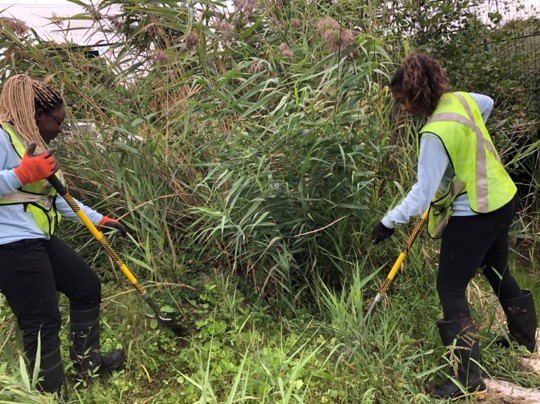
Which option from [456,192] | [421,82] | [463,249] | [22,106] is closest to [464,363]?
[463,249]

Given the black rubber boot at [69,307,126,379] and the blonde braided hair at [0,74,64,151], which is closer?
the blonde braided hair at [0,74,64,151]

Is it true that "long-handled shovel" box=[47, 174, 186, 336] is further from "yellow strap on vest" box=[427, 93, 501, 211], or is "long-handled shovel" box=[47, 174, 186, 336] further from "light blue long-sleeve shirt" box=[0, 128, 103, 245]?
"yellow strap on vest" box=[427, 93, 501, 211]

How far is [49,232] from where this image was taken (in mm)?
2227

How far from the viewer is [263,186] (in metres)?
2.75

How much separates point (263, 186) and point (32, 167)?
48.5 inches

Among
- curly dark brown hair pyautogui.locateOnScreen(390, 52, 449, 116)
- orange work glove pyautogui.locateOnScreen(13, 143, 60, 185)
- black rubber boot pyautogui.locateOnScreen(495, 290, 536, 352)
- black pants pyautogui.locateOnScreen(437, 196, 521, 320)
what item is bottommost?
black rubber boot pyautogui.locateOnScreen(495, 290, 536, 352)

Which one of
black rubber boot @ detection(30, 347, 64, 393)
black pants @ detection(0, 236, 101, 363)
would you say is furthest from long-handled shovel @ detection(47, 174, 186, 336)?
black rubber boot @ detection(30, 347, 64, 393)

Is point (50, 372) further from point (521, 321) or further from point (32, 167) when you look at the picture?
point (521, 321)

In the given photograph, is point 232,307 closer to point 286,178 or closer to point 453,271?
point 286,178

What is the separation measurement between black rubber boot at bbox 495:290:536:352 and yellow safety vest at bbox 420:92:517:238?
2.09ft

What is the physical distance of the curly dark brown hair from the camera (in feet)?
6.89

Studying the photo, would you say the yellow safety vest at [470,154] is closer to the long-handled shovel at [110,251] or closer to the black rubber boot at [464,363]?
the black rubber boot at [464,363]

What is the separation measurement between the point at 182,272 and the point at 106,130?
1150 mm

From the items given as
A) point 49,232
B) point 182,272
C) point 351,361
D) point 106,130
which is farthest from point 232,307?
point 106,130
